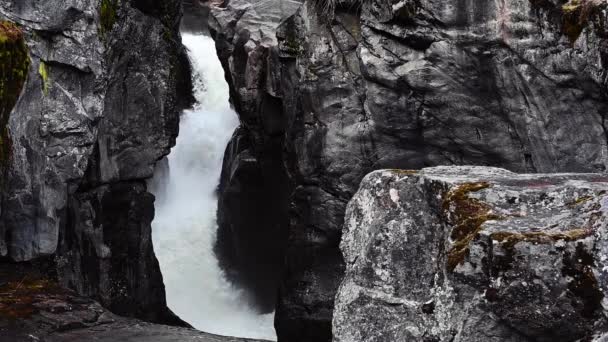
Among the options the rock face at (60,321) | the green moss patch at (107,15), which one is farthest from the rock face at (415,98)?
the rock face at (60,321)

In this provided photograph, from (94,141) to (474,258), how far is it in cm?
1073

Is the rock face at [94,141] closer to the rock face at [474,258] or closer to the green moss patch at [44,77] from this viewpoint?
the green moss patch at [44,77]

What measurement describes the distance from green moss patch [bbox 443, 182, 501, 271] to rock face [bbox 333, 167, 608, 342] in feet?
0.04

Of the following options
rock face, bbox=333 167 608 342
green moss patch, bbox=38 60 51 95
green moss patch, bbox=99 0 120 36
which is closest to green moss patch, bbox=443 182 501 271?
rock face, bbox=333 167 608 342

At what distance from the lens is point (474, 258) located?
6.13m

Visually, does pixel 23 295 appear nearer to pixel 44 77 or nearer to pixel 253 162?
pixel 44 77

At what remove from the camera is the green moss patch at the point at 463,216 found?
20.5 ft

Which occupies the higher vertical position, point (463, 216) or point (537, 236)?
point (463, 216)

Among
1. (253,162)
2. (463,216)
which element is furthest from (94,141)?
(463,216)

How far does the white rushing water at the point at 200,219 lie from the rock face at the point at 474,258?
11657mm

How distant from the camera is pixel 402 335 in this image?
672 centimetres

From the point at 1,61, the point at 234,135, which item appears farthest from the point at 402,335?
the point at 234,135

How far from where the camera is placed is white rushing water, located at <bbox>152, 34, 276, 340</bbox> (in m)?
19.4

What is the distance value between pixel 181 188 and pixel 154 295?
511cm
